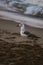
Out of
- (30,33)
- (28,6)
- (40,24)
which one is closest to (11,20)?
(28,6)

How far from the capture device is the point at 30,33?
5.04 m

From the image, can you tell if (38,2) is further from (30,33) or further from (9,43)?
(9,43)

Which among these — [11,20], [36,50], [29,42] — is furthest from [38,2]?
[36,50]

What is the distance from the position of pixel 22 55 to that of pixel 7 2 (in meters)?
3.27

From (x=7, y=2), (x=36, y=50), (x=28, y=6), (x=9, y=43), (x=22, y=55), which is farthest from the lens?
(x=7, y=2)

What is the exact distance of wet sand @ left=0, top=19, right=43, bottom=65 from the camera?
3.53 metres

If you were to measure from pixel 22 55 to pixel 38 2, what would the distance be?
2301 mm

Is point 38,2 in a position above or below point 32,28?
above

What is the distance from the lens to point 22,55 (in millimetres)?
3789

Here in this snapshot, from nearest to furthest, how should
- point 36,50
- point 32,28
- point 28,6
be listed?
point 36,50, point 32,28, point 28,6

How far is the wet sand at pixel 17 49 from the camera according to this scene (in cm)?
353

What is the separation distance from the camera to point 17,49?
4.09 m

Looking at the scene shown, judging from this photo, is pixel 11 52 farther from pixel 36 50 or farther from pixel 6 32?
pixel 6 32

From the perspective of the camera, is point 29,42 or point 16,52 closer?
point 16,52
